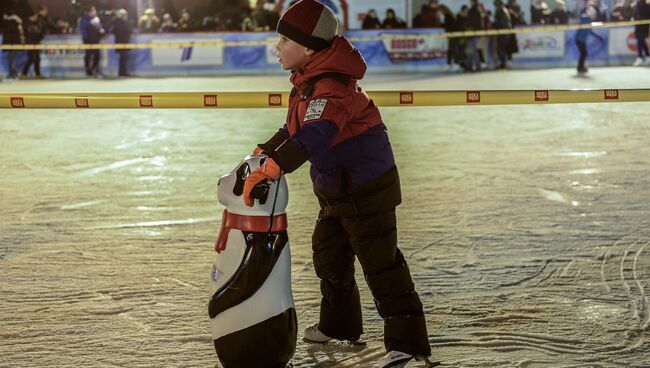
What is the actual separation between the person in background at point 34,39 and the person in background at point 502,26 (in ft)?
36.2

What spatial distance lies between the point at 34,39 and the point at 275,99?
18221 millimetres

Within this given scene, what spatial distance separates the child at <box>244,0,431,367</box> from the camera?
3.28 metres

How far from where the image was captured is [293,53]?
3.39 meters

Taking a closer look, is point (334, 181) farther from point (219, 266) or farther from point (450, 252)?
point (450, 252)

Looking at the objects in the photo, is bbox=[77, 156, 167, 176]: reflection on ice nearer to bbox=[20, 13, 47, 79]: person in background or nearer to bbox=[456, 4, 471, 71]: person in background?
bbox=[20, 13, 47, 79]: person in background

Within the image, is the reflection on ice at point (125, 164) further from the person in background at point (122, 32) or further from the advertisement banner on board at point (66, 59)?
the advertisement banner on board at point (66, 59)

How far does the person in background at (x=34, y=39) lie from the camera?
2130cm

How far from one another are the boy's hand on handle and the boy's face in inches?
20.1

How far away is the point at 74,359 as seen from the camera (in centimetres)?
371

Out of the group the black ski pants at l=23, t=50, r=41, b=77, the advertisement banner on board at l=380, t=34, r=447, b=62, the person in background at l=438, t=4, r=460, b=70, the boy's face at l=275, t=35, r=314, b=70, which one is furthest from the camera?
the advertisement banner on board at l=380, t=34, r=447, b=62

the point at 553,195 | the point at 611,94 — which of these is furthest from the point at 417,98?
the point at 553,195

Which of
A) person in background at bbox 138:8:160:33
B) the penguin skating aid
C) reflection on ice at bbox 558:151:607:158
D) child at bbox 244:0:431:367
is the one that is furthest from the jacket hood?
person in background at bbox 138:8:160:33

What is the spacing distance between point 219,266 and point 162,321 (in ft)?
3.57

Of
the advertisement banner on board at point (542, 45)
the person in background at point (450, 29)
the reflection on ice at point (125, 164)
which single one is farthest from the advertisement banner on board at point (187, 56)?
the reflection on ice at point (125, 164)
